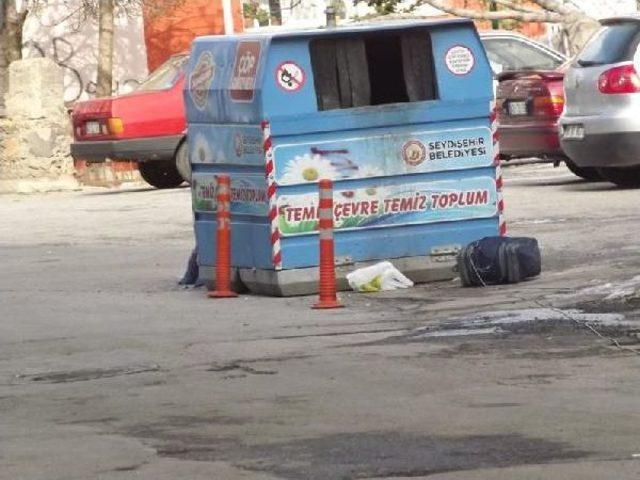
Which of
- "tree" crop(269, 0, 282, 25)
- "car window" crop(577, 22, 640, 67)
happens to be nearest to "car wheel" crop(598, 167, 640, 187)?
"car window" crop(577, 22, 640, 67)

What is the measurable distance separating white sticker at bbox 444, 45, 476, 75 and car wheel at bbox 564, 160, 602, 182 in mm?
7768

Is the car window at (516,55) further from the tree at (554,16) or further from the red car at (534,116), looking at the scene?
the red car at (534,116)

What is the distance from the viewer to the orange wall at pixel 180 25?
39031 mm

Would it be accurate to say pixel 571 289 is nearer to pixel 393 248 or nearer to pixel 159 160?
pixel 393 248

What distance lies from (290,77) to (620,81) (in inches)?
269

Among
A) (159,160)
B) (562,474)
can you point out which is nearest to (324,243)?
(562,474)

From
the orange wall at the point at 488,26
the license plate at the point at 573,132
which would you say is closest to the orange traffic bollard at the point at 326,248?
the license plate at the point at 573,132

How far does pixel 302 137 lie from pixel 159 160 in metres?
13.1

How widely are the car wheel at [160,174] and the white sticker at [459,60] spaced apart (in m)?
13.5

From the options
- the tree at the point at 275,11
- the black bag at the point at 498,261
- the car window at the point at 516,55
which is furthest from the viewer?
the tree at the point at 275,11

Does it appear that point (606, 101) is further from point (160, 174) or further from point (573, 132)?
point (160, 174)

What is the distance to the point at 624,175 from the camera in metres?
20.8

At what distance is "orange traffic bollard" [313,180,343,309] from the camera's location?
12.8 m

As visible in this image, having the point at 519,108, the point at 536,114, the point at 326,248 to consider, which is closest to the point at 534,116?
the point at 536,114
